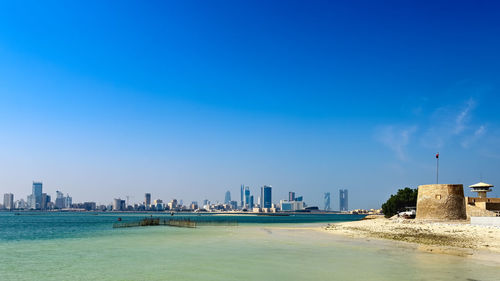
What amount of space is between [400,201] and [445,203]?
119 feet

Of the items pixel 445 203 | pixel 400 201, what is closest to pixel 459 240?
pixel 445 203

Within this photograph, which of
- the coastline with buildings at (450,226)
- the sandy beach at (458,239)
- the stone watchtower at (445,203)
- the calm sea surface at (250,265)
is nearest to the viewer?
the calm sea surface at (250,265)

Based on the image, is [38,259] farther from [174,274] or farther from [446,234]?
[446,234]

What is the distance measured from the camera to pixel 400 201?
90.4 metres

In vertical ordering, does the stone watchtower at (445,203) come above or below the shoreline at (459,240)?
above

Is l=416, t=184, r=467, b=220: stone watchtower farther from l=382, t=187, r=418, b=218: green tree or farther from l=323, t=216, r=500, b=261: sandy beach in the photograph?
l=382, t=187, r=418, b=218: green tree

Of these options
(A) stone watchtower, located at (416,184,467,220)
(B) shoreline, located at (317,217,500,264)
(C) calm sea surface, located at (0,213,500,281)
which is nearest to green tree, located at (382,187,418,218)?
(A) stone watchtower, located at (416,184,467,220)

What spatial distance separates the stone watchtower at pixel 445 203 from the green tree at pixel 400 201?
33.1 meters

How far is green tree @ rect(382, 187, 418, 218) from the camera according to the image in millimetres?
89375

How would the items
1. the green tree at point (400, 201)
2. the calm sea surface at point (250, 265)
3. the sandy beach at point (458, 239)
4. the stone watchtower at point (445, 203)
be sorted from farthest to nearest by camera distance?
1. the green tree at point (400, 201)
2. the stone watchtower at point (445, 203)
3. the sandy beach at point (458, 239)
4. the calm sea surface at point (250, 265)

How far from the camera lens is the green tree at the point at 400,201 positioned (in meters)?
89.4

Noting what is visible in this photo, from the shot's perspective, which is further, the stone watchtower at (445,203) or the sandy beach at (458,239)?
the stone watchtower at (445,203)

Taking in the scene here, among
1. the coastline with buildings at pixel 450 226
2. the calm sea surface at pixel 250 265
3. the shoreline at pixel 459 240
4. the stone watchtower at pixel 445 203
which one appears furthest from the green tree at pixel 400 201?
the calm sea surface at pixel 250 265

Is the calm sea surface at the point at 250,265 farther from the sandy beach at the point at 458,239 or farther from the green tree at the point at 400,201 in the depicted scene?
the green tree at the point at 400,201
